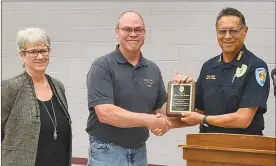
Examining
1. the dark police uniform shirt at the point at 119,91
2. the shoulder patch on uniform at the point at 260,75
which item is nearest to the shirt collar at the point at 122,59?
the dark police uniform shirt at the point at 119,91

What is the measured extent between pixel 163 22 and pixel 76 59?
92 centimetres

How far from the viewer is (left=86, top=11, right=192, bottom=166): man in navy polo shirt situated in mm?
2338

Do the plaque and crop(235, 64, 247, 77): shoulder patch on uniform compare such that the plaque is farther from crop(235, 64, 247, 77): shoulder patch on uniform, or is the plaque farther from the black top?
the black top

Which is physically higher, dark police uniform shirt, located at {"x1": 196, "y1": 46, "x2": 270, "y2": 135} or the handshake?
dark police uniform shirt, located at {"x1": 196, "y1": 46, "x2": 270, "y2": 135}

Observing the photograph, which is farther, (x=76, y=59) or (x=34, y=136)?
(x=76, y=59)

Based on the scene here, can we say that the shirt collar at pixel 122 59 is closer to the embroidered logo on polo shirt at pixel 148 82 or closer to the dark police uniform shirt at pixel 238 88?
the embroidered logo on polo shirt at pixel 148 82

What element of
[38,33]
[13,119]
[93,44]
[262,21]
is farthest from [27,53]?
[262,21]

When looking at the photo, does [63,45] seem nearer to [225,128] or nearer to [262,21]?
[262,21]

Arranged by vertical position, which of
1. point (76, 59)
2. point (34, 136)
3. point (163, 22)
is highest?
point (163, 22)

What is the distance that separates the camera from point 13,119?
227 centimetres

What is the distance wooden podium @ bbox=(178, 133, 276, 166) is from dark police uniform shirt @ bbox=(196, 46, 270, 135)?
0.38m

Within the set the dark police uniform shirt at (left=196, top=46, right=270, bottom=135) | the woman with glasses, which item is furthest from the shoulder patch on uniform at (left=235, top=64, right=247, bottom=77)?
the woman with glasses

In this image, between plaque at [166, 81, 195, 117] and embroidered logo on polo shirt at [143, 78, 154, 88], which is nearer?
plaque at [166, 81, 195, 117]

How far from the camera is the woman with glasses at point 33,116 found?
226cm
